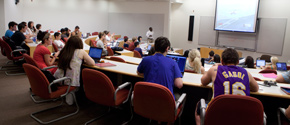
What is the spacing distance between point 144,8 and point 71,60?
10674 mm

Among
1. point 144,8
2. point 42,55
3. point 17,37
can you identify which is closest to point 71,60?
point 42,55

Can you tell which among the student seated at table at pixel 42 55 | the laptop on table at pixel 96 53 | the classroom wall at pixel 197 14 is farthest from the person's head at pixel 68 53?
the classroom wall at pixel 197 14

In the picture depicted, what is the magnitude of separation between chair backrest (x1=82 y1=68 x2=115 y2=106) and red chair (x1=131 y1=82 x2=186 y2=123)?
1.37ft

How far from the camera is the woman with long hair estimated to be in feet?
10.3

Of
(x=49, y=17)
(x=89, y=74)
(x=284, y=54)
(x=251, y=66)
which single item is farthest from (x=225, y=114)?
(x=49, y=17)

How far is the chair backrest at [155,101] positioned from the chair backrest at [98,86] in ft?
1.37

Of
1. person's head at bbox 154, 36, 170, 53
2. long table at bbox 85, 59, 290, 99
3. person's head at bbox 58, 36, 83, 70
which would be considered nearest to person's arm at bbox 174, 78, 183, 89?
long table at bbox 85, 59, 290, 99

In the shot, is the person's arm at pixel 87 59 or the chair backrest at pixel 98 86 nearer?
the chair backrest at pixel 98 86

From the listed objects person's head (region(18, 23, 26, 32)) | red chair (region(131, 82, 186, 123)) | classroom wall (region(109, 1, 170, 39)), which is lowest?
red chair (region(131, 82, 186, 123))

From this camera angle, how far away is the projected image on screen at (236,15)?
29.0 feet

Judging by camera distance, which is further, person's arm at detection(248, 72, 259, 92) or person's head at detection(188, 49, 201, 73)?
person's head at detection(188, 49, 201, 73)

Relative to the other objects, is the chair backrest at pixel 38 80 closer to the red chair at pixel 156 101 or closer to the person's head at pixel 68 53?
the person's head at pixel 68 53

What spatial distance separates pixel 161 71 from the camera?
7.98 ft

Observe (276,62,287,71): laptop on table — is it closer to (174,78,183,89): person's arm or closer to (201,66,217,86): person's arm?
(201,66,217,86): person's arm
